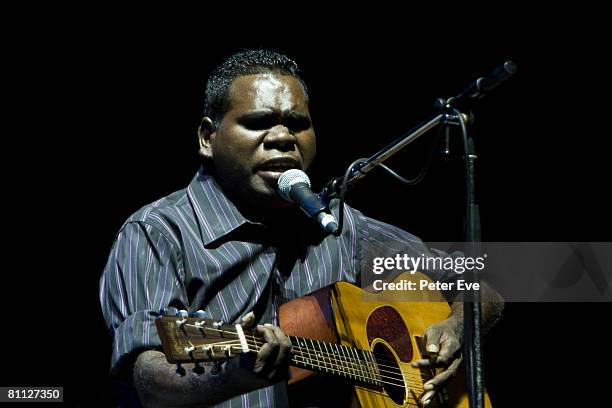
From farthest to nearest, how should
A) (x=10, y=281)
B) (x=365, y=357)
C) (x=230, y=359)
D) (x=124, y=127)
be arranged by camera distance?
(x=124, y=127), (x=10, y=281), (x=365, y=357), (x=230, y=359)

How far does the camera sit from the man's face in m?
2.89

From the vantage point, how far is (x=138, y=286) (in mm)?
2576

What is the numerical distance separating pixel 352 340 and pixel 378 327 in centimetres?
21

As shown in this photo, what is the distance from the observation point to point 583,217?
153 inches

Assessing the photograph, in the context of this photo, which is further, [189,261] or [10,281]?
[10,281]

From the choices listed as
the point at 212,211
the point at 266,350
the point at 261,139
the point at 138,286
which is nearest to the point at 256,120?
the point at 261,139

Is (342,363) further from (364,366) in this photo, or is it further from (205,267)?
(205,267)

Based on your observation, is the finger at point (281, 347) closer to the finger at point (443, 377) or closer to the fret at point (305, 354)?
the fret at point (305, 354)

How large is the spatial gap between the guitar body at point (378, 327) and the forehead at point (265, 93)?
0.70 m

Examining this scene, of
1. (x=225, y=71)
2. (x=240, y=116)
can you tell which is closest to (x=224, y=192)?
(x=240, y=116)

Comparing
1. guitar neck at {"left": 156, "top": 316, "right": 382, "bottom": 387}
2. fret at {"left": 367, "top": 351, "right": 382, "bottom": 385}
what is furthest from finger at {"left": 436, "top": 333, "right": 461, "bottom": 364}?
A: guitar neck at {"left": 156, "top": 316, "right": 382, "bottom": 387}

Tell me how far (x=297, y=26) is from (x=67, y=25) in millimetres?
1048

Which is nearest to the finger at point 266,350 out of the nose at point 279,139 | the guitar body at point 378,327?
the guitar body at point 378,327

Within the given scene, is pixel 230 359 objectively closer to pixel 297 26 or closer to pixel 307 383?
pixel 307 383
